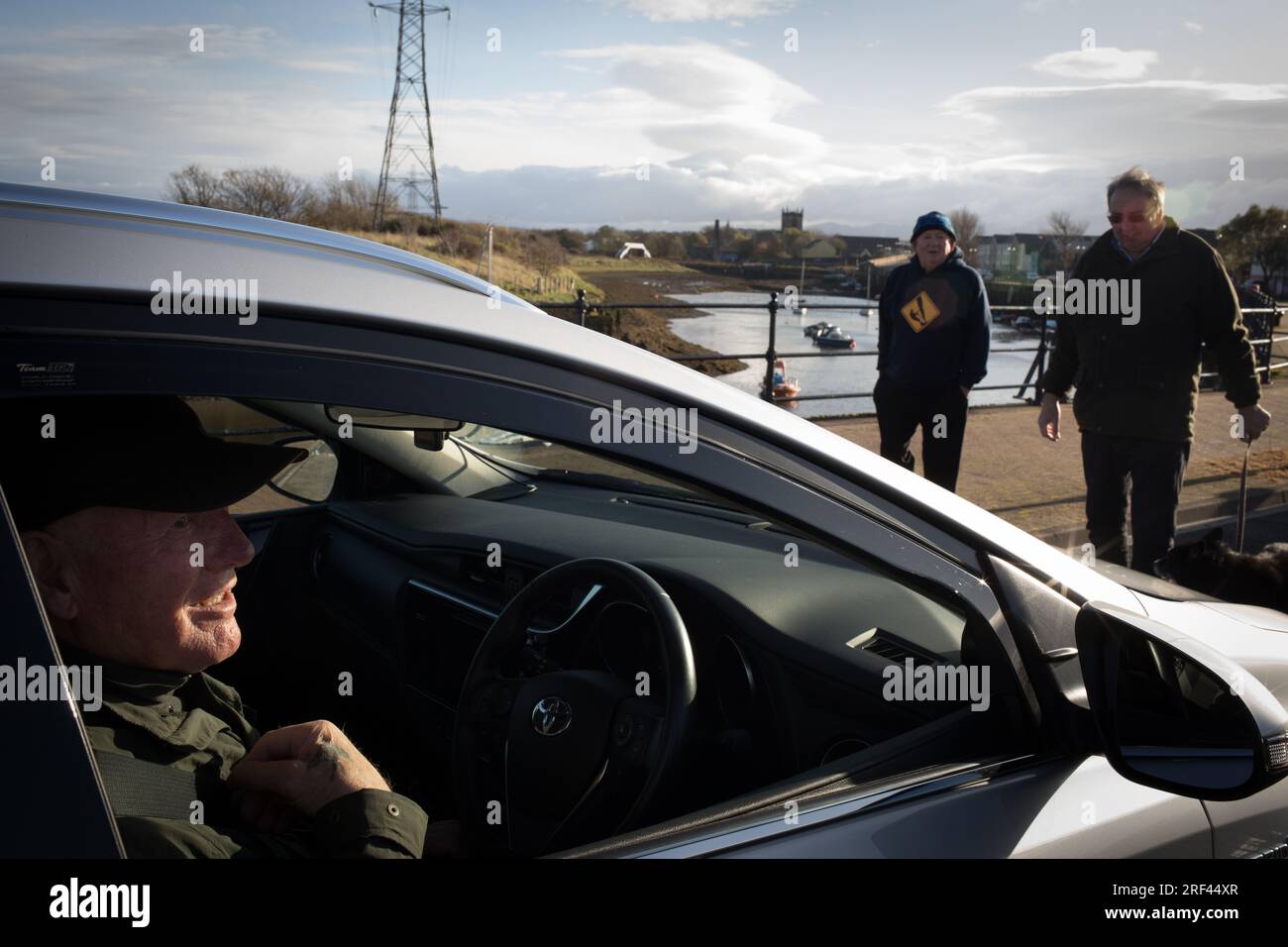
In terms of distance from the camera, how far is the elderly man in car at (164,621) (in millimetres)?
1248

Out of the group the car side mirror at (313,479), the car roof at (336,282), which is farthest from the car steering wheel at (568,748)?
the car side mirror at (313,479)

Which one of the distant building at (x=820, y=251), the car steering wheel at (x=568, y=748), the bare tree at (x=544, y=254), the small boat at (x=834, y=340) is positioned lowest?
the car steering wheel at (x=568, y=748)

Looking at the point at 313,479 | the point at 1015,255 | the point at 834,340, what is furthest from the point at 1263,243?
the point at 313,479

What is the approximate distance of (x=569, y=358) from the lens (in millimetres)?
1239

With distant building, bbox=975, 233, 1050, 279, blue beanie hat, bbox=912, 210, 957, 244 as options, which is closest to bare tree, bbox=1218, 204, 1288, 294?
distant building, bbox=975, 233, 1050, 279

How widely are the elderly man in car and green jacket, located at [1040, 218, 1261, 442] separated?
4.28 metres

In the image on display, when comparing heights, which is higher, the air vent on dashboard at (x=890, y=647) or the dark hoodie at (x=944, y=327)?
the dark hoodie at (x=944, y=327)

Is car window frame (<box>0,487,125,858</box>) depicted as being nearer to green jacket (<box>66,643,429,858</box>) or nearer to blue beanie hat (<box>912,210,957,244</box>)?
green jacket (<box>66,643,429,858</box>)

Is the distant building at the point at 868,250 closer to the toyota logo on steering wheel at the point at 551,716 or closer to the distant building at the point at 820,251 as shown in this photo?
the distant building at the point at 820,251

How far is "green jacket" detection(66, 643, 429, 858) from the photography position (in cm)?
125

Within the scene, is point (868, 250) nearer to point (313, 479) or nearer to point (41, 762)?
point (313, 479)

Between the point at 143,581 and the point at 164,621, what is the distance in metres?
0.07

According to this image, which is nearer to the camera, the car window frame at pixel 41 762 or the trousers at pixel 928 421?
the car window frame at pixel 41 762
